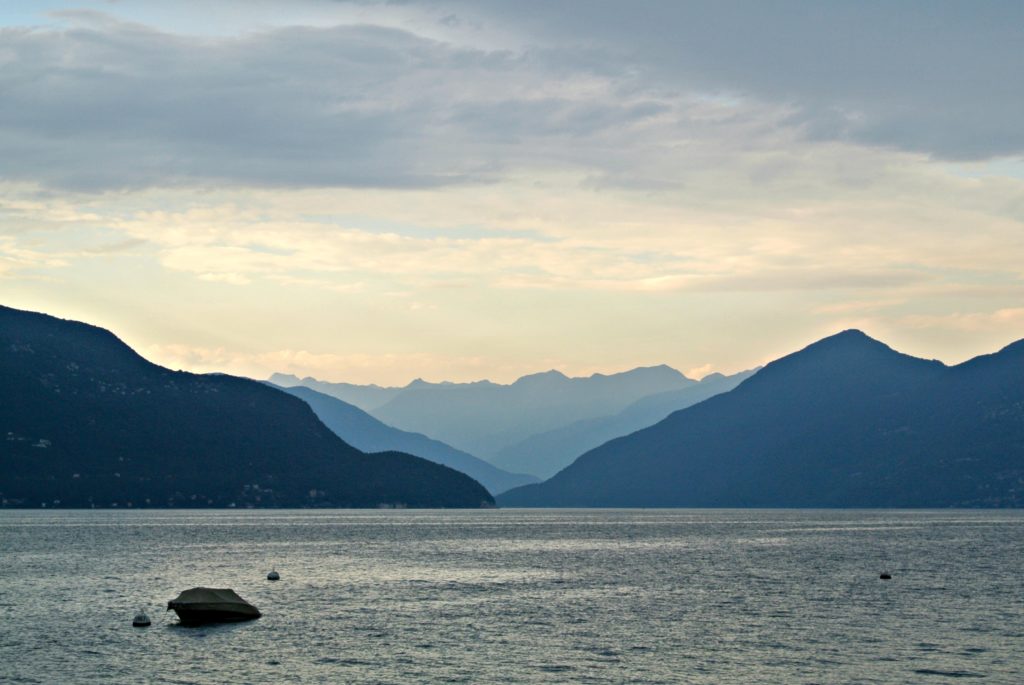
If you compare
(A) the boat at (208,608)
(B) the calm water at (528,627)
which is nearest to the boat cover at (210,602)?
(A) the boat at (208,608)

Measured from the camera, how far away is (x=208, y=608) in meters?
111

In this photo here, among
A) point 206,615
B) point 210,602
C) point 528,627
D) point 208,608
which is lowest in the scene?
point 528,627

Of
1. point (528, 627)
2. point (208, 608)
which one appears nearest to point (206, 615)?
point (208, 608)

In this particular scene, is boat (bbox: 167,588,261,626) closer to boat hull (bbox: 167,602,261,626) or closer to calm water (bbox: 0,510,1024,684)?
boat hull (bbox: 167,602,261,626)

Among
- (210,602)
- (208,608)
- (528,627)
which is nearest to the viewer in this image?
(528,627)

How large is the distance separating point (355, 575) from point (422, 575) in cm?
906

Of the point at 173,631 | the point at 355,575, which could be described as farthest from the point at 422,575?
the point at 173,631

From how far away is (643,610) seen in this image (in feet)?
405

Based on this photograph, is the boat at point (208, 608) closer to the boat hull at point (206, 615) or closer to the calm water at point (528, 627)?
the boat hull at point (206, 615)

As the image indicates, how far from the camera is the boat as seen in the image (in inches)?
4365

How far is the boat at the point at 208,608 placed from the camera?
364 feet

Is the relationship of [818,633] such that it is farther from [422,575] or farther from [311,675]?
[422,575]

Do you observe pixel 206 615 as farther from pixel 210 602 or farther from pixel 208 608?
pixel 210 602

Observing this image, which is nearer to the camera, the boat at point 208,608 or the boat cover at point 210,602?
the boat at point 208,608
